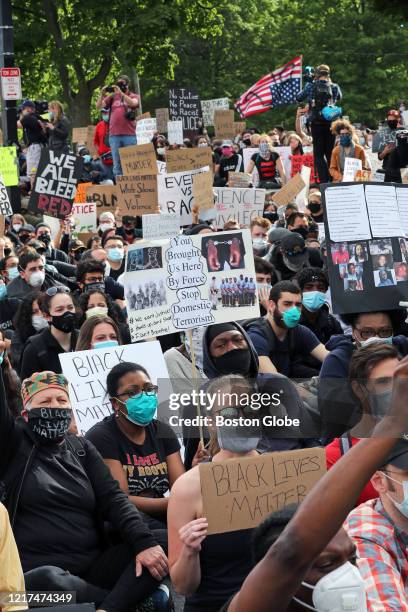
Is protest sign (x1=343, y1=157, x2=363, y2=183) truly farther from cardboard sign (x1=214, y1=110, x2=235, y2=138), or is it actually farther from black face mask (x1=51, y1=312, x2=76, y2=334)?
cardboard sign (x1=214, y1=110, x2=235, y2=138)

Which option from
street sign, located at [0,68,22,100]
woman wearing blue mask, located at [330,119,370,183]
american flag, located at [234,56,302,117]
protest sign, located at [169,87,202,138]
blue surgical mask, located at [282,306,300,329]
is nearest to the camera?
blue surgical mask, located at [282,306,300,329]

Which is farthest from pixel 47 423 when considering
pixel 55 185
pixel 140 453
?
pixel 55 185

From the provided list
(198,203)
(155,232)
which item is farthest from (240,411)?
(198,203)

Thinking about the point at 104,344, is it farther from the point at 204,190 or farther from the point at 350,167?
the point at 350,167

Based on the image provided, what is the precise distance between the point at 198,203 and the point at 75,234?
2170 millimetres

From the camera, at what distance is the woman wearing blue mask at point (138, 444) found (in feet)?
18.6

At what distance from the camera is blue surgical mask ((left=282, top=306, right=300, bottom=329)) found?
767 cm

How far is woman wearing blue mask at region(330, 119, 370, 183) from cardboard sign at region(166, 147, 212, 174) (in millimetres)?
2093

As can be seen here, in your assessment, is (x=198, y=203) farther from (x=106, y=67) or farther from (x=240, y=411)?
(x=106, y=67)

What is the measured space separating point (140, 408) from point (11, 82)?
40.9ft

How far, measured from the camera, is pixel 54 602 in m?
3.44

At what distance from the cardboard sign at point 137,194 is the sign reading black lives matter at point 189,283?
5296 mm

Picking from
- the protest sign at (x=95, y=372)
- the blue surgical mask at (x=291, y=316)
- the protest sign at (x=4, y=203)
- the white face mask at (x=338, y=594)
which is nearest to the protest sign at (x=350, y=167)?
the protest sign at (x=4, y=203)

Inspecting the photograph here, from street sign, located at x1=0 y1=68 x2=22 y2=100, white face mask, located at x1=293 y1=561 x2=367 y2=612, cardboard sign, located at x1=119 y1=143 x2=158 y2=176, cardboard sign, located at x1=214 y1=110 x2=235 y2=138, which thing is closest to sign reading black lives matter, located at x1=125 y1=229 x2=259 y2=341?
white face mask, located at x1=293 y1=561 x2=367 y2=612
